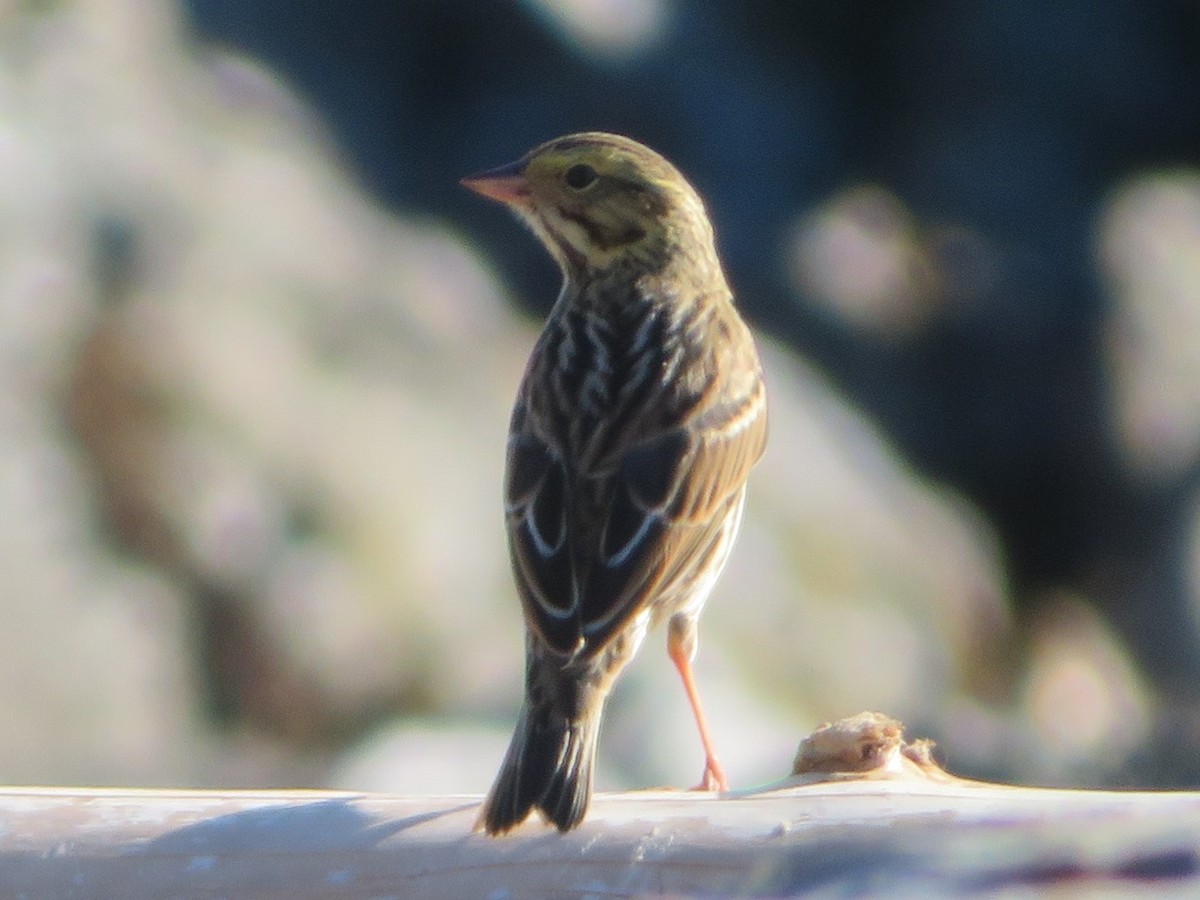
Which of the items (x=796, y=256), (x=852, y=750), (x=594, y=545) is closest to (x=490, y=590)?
(x=796, y=256)

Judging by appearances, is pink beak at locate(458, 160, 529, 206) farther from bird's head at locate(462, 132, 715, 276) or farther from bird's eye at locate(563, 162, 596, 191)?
bird's eye at locate(563, 162, 596, 191)

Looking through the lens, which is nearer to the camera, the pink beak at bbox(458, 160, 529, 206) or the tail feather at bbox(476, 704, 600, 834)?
the tail feather at bbox(476, 704, 600, 834)

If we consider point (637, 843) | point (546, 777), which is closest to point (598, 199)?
point (546, 777)

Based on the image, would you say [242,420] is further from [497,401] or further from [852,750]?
[852,750]

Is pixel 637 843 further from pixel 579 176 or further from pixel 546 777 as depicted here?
pixel 579 176

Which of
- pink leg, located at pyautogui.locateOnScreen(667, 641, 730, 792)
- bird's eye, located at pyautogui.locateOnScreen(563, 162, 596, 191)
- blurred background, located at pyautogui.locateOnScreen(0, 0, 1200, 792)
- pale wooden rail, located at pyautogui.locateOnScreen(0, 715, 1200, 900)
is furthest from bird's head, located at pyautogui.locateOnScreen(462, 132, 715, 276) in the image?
blurred background, located at pyautogui.locateOnScreen(0, 0, 1200, 792)

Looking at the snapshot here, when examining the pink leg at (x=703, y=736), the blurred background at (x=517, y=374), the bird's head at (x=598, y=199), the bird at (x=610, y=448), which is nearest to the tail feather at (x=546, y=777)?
the bird at (x=610, y=448)

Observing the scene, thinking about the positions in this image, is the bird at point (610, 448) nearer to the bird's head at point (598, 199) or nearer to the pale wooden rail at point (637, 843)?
the bird's head at point (598, 199)
